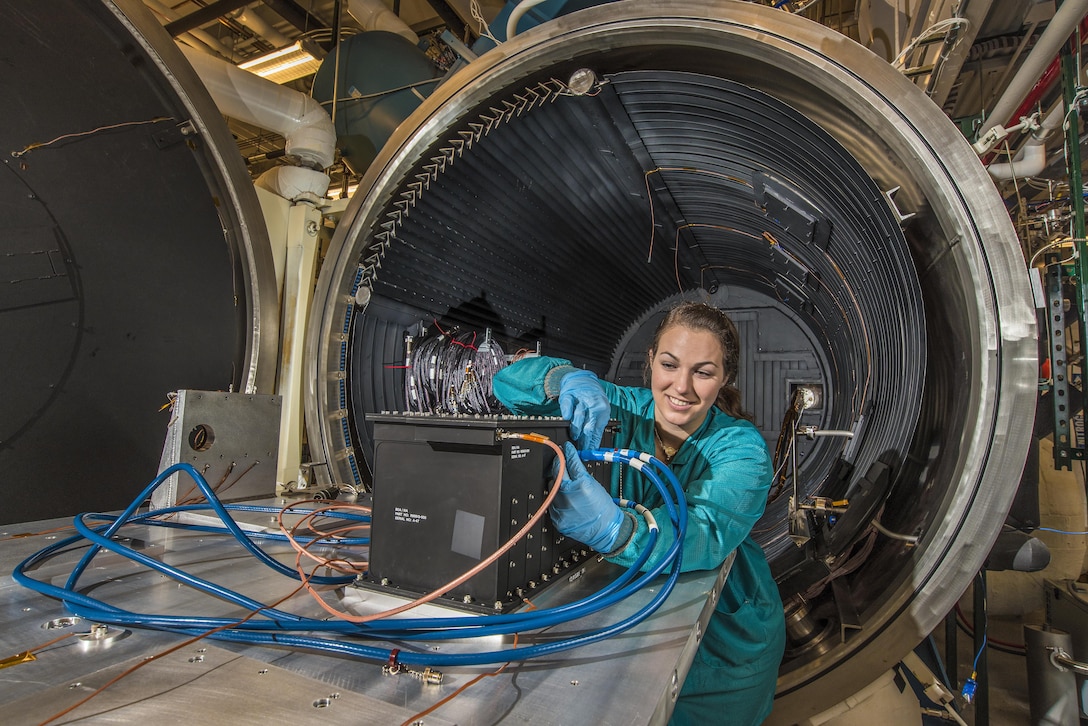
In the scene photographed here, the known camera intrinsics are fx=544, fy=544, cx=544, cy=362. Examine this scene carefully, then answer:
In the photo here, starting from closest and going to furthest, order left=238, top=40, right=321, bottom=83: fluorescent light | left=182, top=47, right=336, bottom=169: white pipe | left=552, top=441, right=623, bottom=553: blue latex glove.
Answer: left=552, top=441, right=623, bottom=553: blue latex glove
left=182, top=47, right=336, bottom=169: white pipe
left=238, top=40, right=321, bottom=83: fluorescent light

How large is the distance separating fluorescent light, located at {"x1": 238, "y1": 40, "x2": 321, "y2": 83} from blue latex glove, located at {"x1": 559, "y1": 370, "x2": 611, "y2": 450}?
3.26m

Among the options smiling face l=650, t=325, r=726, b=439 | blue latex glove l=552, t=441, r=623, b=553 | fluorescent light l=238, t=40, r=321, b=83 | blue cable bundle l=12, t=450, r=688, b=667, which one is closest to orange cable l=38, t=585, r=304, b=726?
blue cable bundle l=12, t=450, r=688, b=667

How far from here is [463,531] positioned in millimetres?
791

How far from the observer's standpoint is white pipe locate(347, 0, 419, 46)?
2.80 meters

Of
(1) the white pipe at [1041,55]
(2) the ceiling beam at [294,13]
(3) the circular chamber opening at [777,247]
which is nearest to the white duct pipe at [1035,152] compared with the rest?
(1) the white pipe at [1041,55]

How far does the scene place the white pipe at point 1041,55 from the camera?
120 cm

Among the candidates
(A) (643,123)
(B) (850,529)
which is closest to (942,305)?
(B) (850,529)

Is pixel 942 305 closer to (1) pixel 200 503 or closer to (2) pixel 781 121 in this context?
(2) pixel 781 121

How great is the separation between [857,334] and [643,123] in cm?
119

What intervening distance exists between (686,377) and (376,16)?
8.73 feet

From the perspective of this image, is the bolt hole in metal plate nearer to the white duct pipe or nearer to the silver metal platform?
the silver metal platform

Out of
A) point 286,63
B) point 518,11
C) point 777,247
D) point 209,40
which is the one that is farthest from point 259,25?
point 777,247

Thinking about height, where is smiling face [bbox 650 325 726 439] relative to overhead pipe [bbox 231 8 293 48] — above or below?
below

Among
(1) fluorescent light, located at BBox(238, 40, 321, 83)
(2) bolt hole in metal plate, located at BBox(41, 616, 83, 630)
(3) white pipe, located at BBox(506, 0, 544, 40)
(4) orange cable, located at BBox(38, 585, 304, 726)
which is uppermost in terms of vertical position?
(1) fluorescent light, located at BBox(238, 40, 321, 83)
